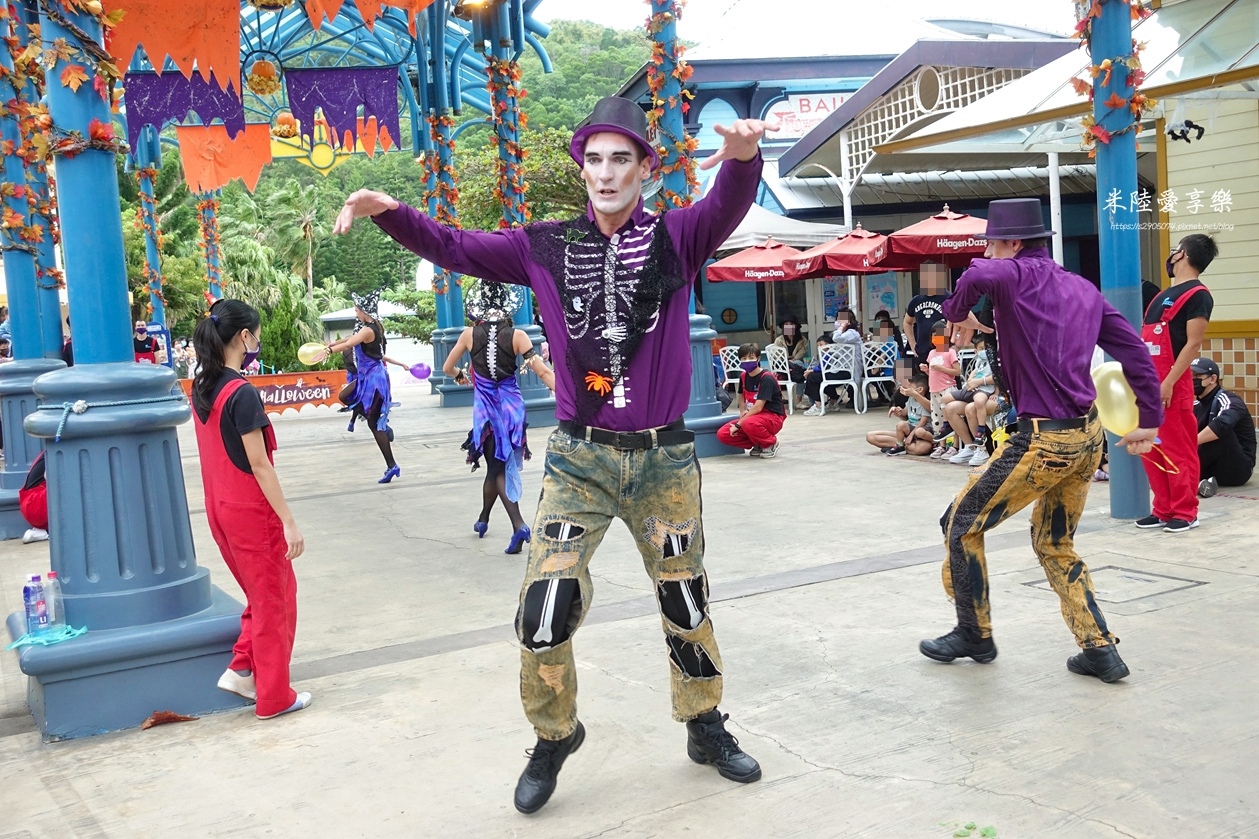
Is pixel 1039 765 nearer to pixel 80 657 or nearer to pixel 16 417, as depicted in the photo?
pixel 80 657

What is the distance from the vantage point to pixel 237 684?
4500mm

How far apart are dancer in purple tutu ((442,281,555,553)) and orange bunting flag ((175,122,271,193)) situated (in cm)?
1313

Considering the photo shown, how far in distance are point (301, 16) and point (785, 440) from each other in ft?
41.5

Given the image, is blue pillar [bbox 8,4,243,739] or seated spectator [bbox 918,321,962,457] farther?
seated spectator [bbox 918,321,962,457]

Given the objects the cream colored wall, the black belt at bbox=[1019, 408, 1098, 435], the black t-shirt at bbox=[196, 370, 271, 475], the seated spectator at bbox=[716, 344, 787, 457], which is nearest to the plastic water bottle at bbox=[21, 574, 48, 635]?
the black t-shirt at bbox=[196, 370, 271, 475]

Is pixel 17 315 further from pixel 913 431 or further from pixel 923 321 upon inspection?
pixel 923 321

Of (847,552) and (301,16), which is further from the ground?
(301,16)

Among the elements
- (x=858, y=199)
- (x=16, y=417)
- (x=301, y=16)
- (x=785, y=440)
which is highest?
(x=301, y=16)

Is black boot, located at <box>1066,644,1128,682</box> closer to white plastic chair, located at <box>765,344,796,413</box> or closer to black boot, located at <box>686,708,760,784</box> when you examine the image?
black boot, located at <box>686,708,760,784</box>

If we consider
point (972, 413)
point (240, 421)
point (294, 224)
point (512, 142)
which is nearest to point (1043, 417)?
point (240, 421)

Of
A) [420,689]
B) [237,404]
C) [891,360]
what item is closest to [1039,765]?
[420,689]

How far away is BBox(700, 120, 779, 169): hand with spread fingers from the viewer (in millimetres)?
3156

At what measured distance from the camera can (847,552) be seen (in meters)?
6.75

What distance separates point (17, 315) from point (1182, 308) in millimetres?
8504
